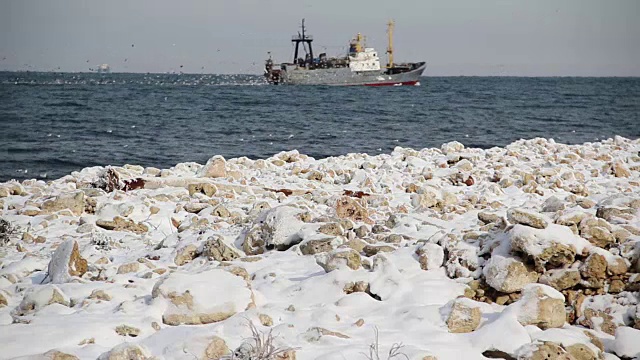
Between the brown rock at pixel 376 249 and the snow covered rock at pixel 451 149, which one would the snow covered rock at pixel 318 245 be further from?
the snow covered rock at pixel 451 149

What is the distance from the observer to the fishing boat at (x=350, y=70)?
197ft

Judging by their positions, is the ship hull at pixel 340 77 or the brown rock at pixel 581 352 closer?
the brown rock at pixel 581 352

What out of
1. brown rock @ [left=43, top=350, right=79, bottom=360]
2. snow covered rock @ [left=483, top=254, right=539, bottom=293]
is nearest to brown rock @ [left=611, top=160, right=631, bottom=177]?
snow covered rock @ [left=483, top=254, right=539, bottom=293]

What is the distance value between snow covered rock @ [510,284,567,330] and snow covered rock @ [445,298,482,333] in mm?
248

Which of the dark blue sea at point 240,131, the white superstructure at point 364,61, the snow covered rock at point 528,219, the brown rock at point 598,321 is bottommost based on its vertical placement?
the dark blue sea at point 240,131

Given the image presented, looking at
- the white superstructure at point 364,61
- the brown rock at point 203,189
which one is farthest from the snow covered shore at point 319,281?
the white superstructure at point 364,61

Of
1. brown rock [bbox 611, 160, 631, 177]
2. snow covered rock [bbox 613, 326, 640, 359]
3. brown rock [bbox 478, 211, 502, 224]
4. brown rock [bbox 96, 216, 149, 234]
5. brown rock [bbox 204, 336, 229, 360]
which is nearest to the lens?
brown rock [bbox 204, 336, 229, 360]

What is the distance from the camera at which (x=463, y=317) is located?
3.25m

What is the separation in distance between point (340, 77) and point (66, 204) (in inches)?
2193

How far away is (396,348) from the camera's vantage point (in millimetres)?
2848

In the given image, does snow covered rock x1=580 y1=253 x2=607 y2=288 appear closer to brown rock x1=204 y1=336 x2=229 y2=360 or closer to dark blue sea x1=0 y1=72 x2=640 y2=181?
brown rock x1=204 y1=336 x2=229 y2=360

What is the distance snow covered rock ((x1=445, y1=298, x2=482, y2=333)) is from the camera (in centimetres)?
322

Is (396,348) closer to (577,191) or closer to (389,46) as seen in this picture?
(577,191)

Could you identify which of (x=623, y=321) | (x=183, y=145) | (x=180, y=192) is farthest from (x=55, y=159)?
(x=623, y=321)
